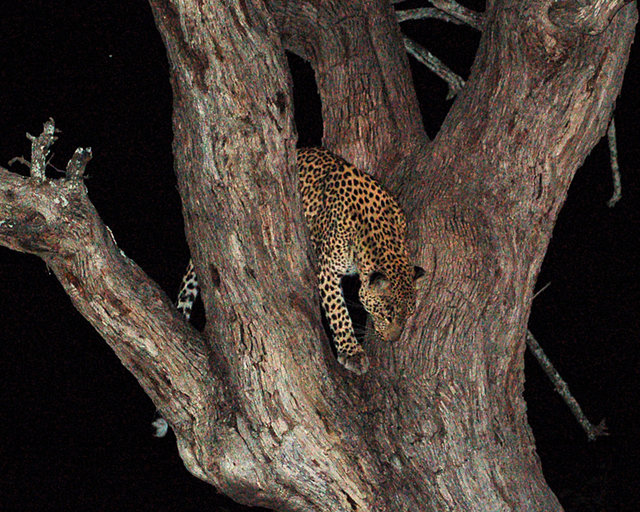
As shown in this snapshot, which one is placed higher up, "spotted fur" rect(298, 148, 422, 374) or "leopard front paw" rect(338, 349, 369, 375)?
"spotted fur" rect(298, 148, 422, 374)

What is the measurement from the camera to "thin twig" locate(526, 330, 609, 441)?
4559mm

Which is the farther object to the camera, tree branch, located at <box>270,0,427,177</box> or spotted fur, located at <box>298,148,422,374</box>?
tree branch, located at <box>270,0,427,177</box>

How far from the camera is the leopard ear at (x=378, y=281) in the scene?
420cm

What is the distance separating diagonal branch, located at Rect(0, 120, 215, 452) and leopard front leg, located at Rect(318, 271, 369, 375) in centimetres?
81

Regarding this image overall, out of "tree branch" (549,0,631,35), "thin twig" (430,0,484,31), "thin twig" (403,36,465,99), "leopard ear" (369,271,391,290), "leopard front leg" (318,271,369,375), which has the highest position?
"thin twig" (430,0,484,31)

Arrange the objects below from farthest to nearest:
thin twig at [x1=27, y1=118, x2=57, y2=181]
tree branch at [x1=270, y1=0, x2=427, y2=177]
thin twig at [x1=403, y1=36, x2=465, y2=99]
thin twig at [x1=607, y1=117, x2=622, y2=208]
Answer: thin twig at [x1=403, y1=36, x2=465, y2=99], thin twig at [x1=607, y1=117, x2=622, y2=208], tree branch at [x1=270, y1=0, x2=427, y2=177], thin twig at [x1=27, y1=118, x2=57, y2=181]

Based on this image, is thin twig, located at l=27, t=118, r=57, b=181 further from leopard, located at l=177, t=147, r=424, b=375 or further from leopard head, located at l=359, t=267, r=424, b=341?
leopard head, located at l=359, t=267, r=424, b=341

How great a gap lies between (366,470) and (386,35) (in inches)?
93.8

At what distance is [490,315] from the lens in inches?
153

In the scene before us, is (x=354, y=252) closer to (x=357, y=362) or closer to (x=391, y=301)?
(x=391, y=301)

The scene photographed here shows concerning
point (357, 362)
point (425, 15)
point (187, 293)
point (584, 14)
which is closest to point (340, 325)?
point (357, 362)

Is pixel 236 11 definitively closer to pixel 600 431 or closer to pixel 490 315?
pixel 490 315

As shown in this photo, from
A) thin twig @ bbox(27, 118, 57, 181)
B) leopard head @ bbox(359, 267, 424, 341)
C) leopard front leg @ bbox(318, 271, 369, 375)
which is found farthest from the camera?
leopard front leg @ bbox(318, 271, 369, 375)

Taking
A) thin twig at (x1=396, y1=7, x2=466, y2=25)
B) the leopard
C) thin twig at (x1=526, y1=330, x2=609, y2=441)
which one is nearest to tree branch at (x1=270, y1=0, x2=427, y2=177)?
the leopard
